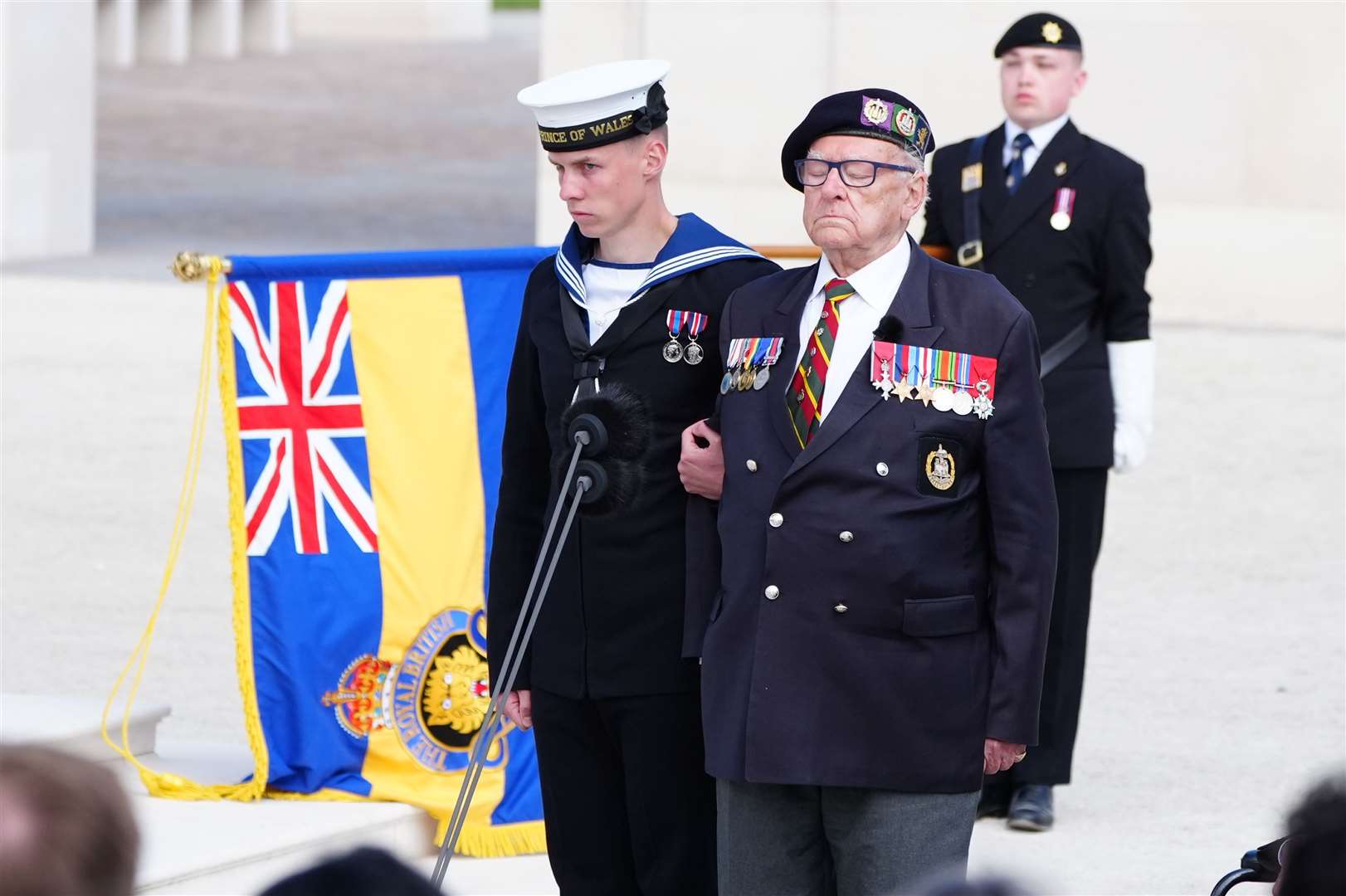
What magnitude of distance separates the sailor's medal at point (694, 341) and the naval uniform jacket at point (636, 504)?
1cm

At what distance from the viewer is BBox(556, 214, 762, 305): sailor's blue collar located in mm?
3676

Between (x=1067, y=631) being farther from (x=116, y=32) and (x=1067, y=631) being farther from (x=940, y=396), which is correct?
(x=116, y=32)

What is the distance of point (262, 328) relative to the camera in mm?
5270

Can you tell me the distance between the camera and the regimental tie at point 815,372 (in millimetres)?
3332

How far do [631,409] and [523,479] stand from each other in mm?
326

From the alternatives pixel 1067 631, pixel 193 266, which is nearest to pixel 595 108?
pixel 193 266

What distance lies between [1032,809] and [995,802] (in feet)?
0.52

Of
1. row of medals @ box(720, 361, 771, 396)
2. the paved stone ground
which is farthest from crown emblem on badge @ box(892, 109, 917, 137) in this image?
the paved stone ground

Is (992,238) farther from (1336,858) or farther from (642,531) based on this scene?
(1336,858)

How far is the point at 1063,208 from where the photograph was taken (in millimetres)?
5594

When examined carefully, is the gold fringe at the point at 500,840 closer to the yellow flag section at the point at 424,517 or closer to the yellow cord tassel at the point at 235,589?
the yellow flag section at the point at 424,517

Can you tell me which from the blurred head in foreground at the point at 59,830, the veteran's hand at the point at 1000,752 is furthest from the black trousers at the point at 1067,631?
the blurred head in foreground at the point at 59,830

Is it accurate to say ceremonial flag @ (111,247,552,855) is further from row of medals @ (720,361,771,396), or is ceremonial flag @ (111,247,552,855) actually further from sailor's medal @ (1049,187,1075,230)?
row of medals @ (720,361,771,396)

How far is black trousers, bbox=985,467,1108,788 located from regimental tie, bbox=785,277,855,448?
2.36 metres
